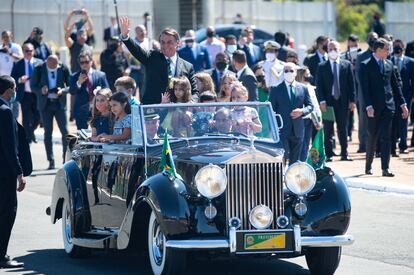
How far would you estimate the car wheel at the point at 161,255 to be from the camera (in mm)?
10391

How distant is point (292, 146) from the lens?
57.5 feet

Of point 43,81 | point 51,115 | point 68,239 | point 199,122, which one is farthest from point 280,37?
point 199,122

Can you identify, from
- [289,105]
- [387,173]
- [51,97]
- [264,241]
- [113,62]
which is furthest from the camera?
[113,62]

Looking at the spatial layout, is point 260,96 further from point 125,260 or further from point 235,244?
point 235,244

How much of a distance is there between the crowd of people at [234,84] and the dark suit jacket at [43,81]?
0.9 inches

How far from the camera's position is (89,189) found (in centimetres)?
1241

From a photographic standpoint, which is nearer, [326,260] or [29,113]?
[326,260]

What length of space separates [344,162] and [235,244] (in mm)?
10808

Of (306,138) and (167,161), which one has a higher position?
(167,161)

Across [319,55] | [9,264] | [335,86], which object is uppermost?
[319,55]

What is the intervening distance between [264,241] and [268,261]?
5.56ft

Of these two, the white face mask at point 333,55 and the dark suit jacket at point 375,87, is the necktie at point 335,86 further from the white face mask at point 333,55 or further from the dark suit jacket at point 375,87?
the dark suit jacket at point 375,87

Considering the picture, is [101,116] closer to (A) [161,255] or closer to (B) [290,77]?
(A) [161,255]

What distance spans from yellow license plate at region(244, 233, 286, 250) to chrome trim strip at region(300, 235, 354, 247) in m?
0.18
